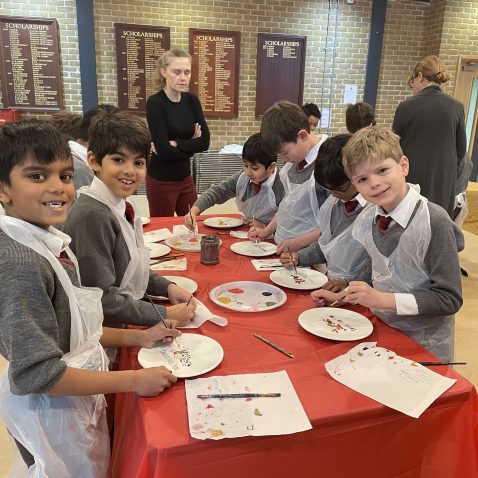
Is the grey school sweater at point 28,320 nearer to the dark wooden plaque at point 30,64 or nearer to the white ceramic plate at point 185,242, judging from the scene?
the white ceramic plate at point 185,242

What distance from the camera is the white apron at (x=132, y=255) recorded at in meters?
1.36

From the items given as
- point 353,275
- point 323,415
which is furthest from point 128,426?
point 353,275

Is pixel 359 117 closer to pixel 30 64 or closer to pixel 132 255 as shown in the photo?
pixel 132 255

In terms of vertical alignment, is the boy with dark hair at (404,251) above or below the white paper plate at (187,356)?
above

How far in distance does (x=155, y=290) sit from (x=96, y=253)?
0.35 metres

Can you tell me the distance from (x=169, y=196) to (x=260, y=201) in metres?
0.81

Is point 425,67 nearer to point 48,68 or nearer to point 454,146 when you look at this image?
point 454,146

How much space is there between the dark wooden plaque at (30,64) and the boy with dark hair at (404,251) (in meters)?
4.65

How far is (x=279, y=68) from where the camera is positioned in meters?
5.61

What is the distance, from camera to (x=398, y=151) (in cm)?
140

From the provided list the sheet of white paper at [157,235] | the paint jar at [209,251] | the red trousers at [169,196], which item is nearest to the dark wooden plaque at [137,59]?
the red trousers at [169,196]

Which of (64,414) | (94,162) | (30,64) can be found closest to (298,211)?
(94,162)

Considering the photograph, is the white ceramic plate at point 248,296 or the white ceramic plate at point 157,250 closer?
the white ceramic plate at point 248,296

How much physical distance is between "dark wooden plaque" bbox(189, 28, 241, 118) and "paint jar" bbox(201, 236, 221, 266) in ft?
13.1
